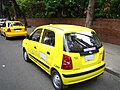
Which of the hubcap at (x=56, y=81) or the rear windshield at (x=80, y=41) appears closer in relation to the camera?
the rear windshield at (x=80, y=41)

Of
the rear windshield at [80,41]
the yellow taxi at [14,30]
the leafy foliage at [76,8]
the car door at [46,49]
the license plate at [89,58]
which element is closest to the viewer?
the rear windshield at [80,41]

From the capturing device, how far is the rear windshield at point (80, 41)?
14.6 ft

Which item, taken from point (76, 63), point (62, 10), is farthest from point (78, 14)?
point (76, 63)

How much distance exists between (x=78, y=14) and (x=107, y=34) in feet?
14.5

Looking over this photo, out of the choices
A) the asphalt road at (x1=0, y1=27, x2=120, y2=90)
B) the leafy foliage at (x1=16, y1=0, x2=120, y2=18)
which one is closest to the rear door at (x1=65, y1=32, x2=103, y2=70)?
the asphalt road at (x1=0, y1=27, x2=120, y2=90)

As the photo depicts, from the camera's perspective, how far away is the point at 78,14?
47.6ft

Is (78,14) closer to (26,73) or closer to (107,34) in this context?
(107,34)

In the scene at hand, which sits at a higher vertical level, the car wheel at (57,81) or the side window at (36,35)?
the side window at (36,35)

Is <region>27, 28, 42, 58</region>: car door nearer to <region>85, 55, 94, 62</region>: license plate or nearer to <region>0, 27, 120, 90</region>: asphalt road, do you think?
<region>0, 27, 120, 90</region>: asphalt road

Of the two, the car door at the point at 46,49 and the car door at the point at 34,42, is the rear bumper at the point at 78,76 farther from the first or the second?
the car door at the point at 34,42

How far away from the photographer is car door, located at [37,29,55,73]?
4.92m

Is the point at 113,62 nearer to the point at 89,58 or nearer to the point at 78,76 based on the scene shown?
the point at 89,58

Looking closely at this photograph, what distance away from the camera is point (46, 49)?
513 cm

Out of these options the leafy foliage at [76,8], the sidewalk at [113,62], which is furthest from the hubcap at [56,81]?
the leafy foliage at [76,8]
